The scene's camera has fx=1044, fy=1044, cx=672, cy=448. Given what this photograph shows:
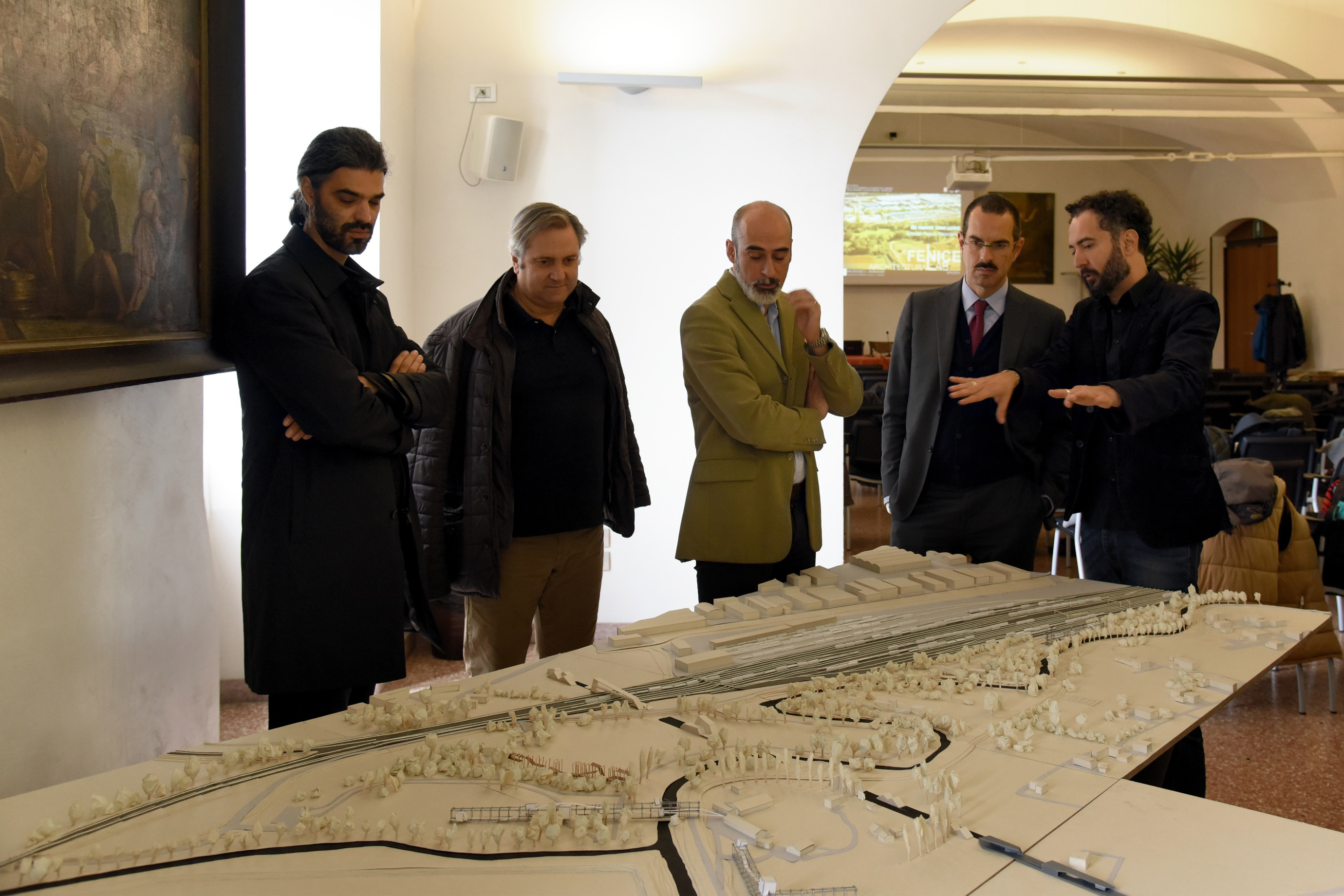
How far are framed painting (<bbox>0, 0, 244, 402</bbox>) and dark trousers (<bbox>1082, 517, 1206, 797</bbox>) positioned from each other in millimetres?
2380

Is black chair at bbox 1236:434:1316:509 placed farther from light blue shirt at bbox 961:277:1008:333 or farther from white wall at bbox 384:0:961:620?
light blue shirt at bbox 961:277:1008:333

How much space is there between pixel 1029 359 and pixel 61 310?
245 cm

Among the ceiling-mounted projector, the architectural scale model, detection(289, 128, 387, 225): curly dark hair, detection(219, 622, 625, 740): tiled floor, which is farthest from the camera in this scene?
the ceiling-mounted projector

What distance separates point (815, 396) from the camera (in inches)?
116

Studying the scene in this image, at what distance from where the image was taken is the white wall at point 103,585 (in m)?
1.92

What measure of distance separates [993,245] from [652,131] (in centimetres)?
231

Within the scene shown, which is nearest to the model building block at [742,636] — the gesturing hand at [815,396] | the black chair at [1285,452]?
the gesturing hand at [815,396]

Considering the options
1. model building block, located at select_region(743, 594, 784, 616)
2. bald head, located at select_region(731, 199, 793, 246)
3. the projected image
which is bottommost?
model building block, located at select_region(743, 594, 784, 616)

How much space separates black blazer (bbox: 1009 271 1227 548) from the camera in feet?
8.70

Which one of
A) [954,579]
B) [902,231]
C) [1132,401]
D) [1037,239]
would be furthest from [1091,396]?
[1037,239]

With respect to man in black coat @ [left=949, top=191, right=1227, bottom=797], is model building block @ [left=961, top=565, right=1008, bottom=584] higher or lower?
lower

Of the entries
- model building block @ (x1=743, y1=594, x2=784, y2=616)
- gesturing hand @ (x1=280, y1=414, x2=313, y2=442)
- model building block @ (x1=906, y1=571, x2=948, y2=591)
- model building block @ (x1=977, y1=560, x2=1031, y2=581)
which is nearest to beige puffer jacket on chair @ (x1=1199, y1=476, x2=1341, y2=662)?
model building block @ (x1=977, y1=560, x2=1031, y2=581)

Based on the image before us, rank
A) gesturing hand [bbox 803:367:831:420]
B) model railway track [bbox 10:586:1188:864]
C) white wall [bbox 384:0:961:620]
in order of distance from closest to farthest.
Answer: model railway track [bbox 10:586:1188:864]
gesturing hand [bbox 803:367:831:420]
white wall [bbox 384:0:961:620]

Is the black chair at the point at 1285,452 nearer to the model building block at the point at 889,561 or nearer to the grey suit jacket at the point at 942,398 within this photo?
the grey suit jacket at the point at 942,398
